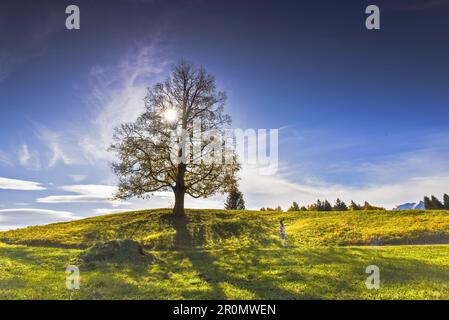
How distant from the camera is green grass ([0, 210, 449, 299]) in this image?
35.3 ft

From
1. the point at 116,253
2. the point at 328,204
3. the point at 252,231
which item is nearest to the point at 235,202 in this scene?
the point at 328,204

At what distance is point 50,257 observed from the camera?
62.5ft

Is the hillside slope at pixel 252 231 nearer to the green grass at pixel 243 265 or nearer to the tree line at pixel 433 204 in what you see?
the green grass at pixel 243 265

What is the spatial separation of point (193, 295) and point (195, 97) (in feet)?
92.4

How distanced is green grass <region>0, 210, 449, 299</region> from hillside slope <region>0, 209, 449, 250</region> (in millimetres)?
95

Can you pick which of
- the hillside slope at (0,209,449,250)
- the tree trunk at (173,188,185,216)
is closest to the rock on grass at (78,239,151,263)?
the hillside slope at (0,209,449,250)

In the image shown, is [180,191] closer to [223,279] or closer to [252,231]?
[252,231]

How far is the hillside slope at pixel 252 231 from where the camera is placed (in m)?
25.5

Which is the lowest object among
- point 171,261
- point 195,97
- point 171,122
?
point 171,261

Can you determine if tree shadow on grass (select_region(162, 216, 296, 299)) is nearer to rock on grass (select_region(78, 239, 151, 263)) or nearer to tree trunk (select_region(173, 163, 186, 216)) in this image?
rock on grass (select_region(78, 239, 151, 263))

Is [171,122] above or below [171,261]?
above

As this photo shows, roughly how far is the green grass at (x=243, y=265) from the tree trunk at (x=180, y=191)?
288 centimetres
